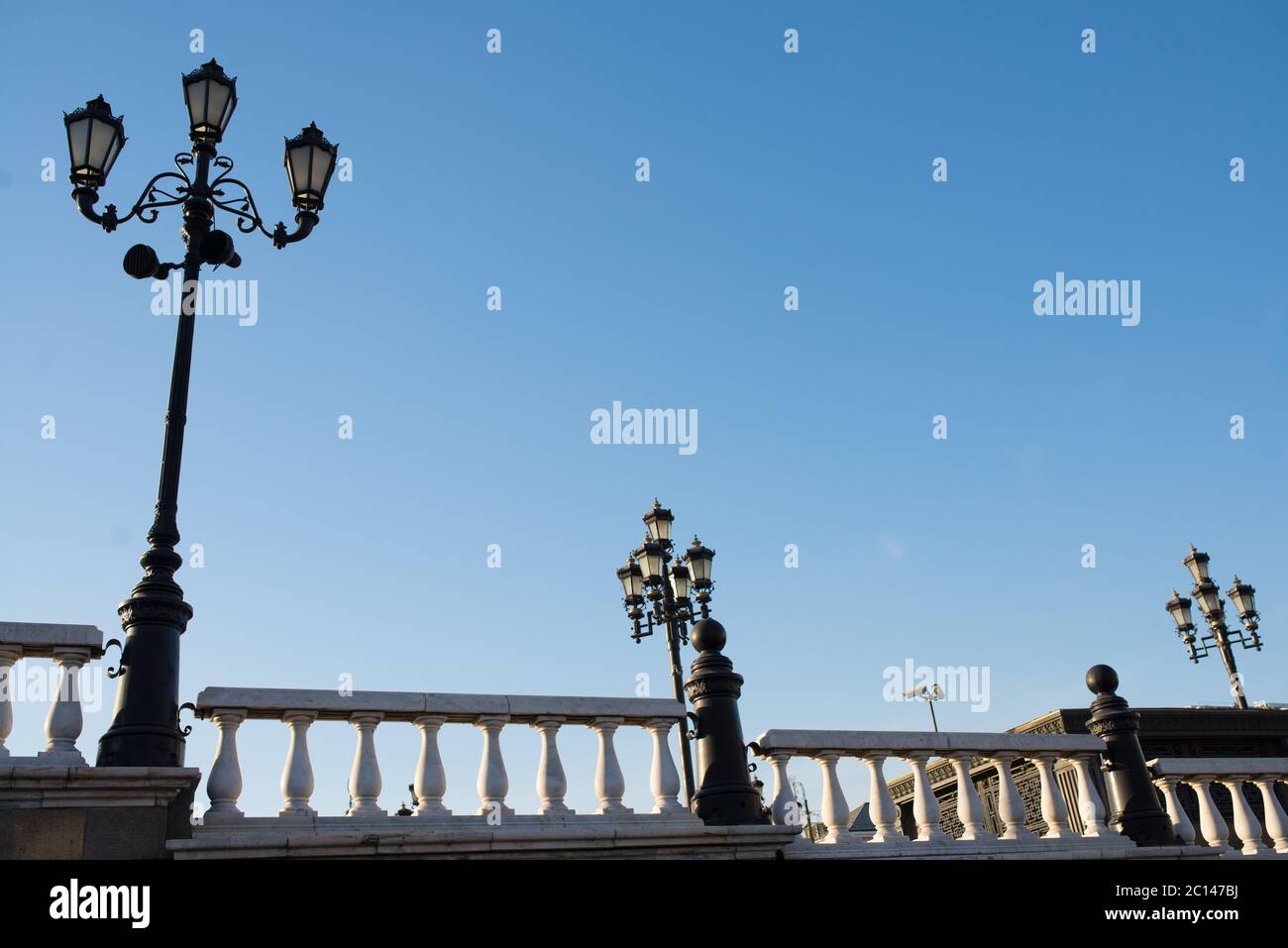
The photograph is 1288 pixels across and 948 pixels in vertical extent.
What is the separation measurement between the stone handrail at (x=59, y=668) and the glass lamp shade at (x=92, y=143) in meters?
4.31

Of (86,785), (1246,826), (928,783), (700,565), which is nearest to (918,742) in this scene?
(928,783)

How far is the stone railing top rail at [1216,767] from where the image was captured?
34.0 feet

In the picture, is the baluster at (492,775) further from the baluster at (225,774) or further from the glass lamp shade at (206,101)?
the glass lamp shade at (206,101)

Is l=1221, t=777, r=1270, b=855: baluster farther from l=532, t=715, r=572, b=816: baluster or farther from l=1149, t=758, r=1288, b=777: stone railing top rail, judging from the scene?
l=532, t=715, r=572, b=816: baluster

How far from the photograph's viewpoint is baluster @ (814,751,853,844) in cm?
878

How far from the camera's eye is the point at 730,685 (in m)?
8.84

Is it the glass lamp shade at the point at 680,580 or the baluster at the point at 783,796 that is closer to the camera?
the baluster at the point at 783,796

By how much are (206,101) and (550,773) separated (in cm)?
652

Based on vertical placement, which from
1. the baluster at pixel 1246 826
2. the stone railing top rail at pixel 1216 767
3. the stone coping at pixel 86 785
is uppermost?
the stone railing top rail at pixel 1216 767

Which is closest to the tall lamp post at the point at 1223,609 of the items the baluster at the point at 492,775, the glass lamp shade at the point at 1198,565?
the glass lamp shade at the point at 1198,565
